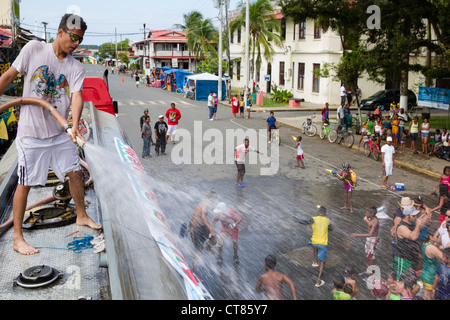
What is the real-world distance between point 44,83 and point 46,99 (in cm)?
12

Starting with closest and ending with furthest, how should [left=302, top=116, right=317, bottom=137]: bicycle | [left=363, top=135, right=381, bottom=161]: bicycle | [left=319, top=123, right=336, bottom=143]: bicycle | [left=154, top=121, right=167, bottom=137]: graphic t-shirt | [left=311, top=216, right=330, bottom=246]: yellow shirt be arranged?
1. [left=311, top=216, right=330, bottom=246]: yellow shirt
2. [left=154, top=121, right=167, bottom=137]: graphic t-shirt
3. [left=363, top=135, right=381, bottom=161]: bicycle
4. [left=319, top=123, right=336, bottom=143]: bicycle
5. [left=302, top=116, right=317, bottom=137]: bicycle

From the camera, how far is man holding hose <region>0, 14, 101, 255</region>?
3.34 meters

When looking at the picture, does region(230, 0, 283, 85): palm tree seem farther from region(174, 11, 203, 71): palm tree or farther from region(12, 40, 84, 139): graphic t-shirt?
region(12, 40, 84, 139): graphic t-shirt

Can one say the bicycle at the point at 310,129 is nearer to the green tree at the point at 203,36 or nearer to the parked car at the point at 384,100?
the parked car at the point at 384,100

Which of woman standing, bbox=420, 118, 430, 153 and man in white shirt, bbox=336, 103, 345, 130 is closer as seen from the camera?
woman standing, bbox=420, 118, 430, 153

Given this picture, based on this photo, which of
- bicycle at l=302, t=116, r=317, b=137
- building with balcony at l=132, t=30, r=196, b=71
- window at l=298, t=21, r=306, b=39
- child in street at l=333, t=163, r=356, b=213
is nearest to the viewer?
child in street at l=333, t=163, r=356, b=213

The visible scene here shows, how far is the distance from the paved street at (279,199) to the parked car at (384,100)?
11.5 metres

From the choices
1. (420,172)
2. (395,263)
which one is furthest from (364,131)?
(395,263)

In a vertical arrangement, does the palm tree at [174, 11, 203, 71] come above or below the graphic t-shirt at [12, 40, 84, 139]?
above

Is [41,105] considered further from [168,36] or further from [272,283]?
[168,36]

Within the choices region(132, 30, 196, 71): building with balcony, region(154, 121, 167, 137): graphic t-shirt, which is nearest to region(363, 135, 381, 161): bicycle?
region(154, 121, 167, 137): graphic t-shirt

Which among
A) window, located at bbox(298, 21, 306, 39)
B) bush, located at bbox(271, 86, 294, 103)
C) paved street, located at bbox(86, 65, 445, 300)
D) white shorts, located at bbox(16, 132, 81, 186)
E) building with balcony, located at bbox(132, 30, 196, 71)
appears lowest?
paved street, located at bbox(86, 65, 445, 300)

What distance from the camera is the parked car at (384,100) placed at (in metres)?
32.6

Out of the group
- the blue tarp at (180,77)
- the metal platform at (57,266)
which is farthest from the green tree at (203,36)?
the metal platform at (57,266)
